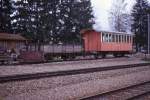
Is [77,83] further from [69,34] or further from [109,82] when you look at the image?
[69,34]

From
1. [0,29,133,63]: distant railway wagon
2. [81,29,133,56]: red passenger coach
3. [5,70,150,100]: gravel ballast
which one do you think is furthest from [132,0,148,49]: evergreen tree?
[5,70,150,100]: gravel ballast

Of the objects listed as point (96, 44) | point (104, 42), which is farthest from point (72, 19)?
point (104, 42)

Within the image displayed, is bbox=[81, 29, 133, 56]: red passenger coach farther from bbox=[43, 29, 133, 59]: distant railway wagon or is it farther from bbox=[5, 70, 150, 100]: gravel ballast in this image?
bbox=[5, 70, 150, 100]: gravel ballast

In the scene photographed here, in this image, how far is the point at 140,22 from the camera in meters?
72.6

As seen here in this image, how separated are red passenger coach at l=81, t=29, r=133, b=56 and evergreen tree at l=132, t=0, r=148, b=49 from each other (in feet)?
93.9

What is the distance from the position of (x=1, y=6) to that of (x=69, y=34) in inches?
516

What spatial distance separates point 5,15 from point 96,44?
635 inches

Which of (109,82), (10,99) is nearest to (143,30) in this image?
(109,82)

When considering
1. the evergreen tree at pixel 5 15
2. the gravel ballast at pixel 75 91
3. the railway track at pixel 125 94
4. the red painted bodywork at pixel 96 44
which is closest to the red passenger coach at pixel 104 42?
the red painted bodywork at pixel 96 44

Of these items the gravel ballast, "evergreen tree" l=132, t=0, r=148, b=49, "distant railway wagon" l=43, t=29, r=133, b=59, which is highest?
"evergreen tree" l=132, t=0, r=148, b=49

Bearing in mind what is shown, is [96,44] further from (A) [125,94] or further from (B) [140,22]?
(B) [140,22]

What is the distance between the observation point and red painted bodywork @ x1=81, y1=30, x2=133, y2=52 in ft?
129

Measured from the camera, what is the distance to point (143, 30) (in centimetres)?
7225

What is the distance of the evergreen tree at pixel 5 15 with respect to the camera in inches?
1901
